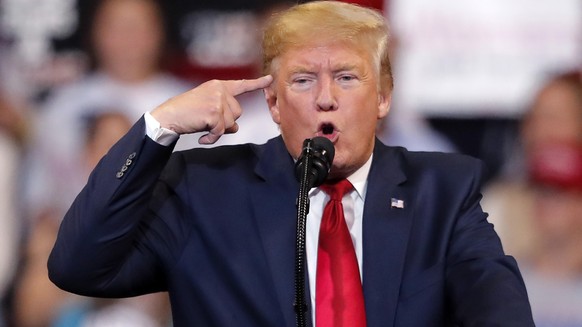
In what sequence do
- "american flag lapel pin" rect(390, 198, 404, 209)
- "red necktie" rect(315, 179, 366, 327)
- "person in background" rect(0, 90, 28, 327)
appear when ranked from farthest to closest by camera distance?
1. "person in background" rect(0, 90, 28, 327)
2. "american flag lapel pin" rect(390, 198, 404, 209)
3. "red necktie" rect(315, 179, 366, 327)

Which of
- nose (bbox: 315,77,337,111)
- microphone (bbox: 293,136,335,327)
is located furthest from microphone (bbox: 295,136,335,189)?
nose (bbox: 315,77,337,111)

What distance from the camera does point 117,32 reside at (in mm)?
4031

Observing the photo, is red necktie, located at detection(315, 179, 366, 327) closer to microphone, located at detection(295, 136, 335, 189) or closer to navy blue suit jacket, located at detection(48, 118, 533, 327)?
navy blue suit jacket, located at detection(48, 118, 533, 327)

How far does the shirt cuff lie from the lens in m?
2.08

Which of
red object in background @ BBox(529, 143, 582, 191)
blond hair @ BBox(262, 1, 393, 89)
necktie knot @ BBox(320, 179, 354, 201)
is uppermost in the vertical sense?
blond hair @ BBox(262, 1, 393, 89)

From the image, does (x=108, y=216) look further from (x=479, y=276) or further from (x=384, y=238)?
(x=479, y=276)

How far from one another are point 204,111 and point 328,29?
0.93 ft

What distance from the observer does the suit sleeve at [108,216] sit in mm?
2074

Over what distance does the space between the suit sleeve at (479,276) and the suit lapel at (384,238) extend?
98mm

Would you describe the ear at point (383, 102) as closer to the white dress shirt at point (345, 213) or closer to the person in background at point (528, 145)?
the white dress shirt at point (345, 213)

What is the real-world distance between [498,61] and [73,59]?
1469mm

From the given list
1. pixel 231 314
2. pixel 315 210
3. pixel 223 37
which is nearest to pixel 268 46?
pixel 315 210

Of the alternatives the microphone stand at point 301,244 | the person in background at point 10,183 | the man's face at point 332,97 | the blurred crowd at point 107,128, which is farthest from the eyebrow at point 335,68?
the person in background at point 10,183

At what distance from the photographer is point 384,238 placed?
214 cm
